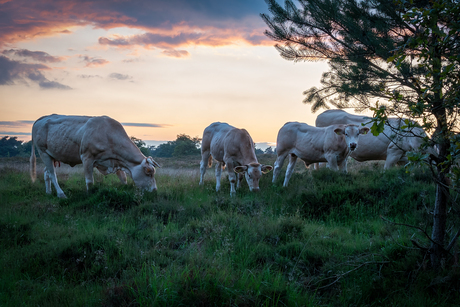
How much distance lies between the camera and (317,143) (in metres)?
11.6

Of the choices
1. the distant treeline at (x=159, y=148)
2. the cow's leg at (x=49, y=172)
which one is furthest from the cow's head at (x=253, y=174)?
the distant treeline at (x=159, y=148)

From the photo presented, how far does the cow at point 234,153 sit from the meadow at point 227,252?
5.70ft

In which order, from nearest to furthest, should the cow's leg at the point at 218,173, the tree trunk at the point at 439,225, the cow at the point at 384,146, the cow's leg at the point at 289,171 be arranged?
the tree trunk at the point at 439,225, the cow's leg at the point at 289,171, the cow's leg at the point at 218,173, the cow at the point at 384,146

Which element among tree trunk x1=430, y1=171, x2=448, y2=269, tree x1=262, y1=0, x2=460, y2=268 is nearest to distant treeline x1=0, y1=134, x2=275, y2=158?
tree x1=262, y1=0, x2=460, y2=268

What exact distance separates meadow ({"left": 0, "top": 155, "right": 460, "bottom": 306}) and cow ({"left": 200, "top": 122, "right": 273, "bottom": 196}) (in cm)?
174

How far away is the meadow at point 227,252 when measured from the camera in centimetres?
357

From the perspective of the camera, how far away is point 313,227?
6.25 m

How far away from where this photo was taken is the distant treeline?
46.0 m

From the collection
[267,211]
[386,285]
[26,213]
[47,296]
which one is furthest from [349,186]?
[26,213]

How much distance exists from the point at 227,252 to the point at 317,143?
303 inches

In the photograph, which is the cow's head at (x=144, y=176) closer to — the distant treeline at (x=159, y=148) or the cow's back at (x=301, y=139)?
the cow's back at (x=301, y=139)

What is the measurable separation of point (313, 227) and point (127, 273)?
349 cm

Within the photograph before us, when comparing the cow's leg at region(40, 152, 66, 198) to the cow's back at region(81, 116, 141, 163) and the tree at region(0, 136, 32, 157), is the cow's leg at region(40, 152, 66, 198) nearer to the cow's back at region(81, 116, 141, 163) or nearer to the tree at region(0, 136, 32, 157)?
the cow's back at region(81, 116, 141, 163)

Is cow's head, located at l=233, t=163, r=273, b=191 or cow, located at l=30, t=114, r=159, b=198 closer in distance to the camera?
cow, located at l=30, t=114, r=159, b=198
